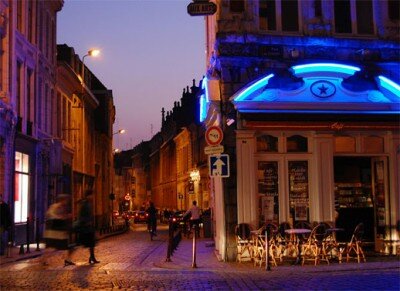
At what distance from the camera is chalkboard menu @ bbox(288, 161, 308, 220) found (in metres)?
17.4

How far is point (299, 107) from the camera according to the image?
16922 millimetres

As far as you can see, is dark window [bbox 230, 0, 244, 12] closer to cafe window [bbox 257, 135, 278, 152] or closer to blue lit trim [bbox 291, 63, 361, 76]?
blue lit trim [bbox 291, 63, 361, 76]

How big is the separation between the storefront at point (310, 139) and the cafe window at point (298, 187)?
3 centimetres

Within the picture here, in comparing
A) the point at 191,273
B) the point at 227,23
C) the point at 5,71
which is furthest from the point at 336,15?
the point at 5,71

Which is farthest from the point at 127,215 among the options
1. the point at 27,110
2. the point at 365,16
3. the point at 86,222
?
the point at 86,222

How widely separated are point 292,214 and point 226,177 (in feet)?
7.21

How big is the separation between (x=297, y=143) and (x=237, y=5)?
160 inches

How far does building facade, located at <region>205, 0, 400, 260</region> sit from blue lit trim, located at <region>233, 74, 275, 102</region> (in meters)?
0.03

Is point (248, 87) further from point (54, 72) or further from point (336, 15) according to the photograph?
point (54, 72)

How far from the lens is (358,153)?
17.7m

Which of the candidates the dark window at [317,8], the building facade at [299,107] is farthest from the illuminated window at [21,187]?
the dark window at [317,8]

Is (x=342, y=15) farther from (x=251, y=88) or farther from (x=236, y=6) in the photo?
(x=251, y=88)

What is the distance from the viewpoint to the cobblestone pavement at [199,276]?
11945mm

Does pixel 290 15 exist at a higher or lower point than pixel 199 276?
higher
